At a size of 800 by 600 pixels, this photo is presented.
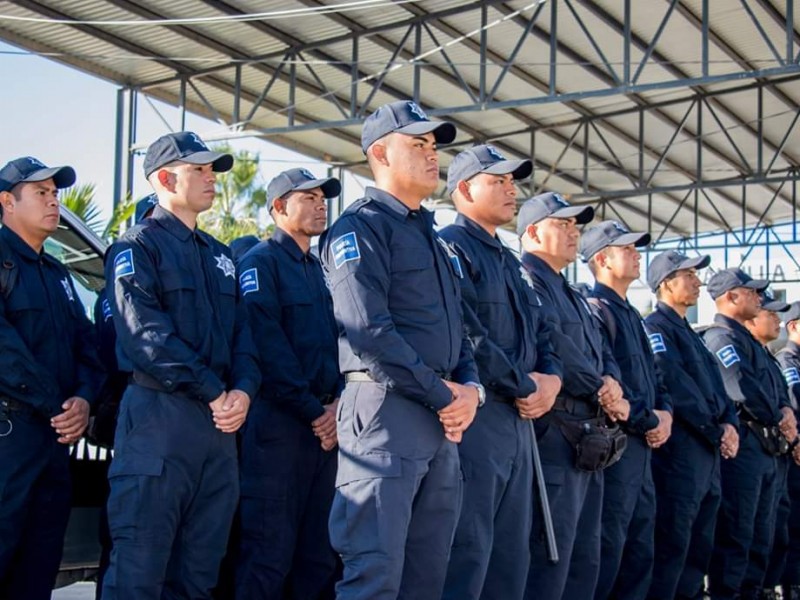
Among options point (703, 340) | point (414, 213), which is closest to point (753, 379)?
point (703, 340)

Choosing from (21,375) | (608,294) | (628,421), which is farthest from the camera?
(608,294)

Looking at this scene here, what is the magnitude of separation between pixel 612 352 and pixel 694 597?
1.41m

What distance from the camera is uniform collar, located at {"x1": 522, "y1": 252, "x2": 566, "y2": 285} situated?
5176 mm

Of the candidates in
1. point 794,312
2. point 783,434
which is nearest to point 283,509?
point 783,434

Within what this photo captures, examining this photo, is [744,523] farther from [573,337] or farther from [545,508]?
[545,508]

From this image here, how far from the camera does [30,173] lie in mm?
4445

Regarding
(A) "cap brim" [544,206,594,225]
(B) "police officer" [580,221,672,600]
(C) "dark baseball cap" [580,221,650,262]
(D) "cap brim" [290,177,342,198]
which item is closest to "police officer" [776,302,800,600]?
(B) "police officer" [580,221,672,600]

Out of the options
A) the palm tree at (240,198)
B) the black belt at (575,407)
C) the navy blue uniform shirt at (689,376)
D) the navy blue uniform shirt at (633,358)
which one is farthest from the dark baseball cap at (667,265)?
the palm tree at (240,198)

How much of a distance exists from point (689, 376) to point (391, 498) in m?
2.97

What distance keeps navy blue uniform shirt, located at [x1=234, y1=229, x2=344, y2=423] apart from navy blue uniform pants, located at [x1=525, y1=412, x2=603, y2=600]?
85 cm

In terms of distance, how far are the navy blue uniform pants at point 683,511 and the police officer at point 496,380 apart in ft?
5.16

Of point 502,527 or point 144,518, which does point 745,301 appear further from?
point 144,518

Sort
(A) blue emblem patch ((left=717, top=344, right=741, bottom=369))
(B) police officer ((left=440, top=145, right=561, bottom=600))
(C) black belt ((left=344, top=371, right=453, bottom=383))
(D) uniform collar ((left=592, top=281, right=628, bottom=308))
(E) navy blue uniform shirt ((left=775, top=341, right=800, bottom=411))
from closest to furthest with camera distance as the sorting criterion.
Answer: (C) black belt ((left=344, top=371, right=453, bottom=383)) → (B) police officer ((left=440, top=145, right=561, bottom=600)) → (D) uniform collar ((left=592, top=281, right=628, bottom=308)) → (A) blue emblem patch ((left=717, top=344, right=741, bottom=369)) → (E) navy blue uniform shirt ((left=775, top=341, right=800, bottom=411))

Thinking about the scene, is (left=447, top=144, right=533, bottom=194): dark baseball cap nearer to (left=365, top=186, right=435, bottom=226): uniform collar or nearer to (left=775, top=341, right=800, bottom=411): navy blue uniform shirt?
(left=365, top=186, right=435, bottom=226): uniform collar
